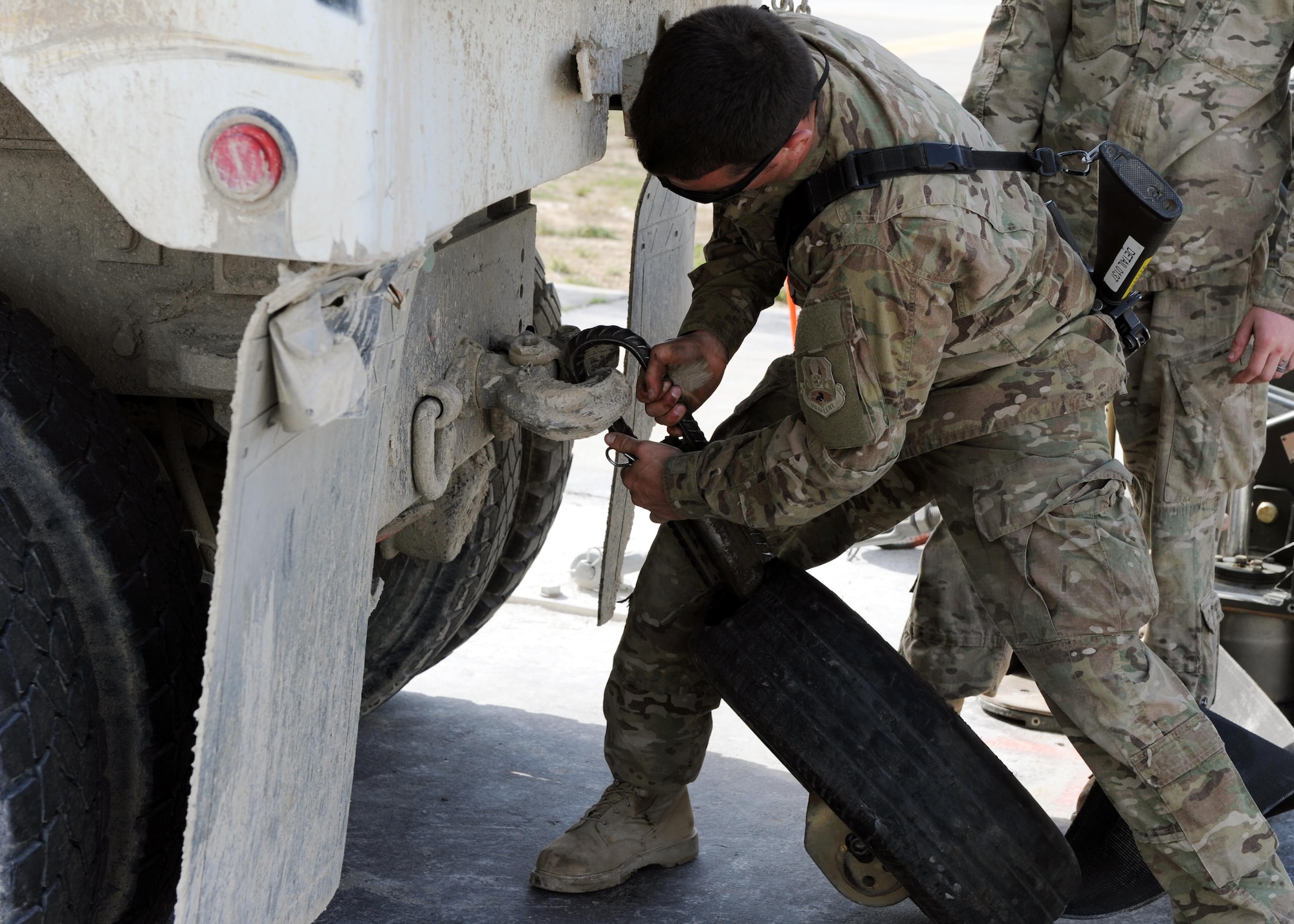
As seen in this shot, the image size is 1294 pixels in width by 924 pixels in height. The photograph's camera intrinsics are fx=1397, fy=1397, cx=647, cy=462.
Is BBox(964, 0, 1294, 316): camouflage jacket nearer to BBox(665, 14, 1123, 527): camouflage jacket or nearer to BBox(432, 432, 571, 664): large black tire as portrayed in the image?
BBox(665, 14, 1123, 527): camouflage jacket

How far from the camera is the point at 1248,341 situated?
2.51m

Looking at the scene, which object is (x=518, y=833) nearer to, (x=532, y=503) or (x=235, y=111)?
(x=532, y=503)

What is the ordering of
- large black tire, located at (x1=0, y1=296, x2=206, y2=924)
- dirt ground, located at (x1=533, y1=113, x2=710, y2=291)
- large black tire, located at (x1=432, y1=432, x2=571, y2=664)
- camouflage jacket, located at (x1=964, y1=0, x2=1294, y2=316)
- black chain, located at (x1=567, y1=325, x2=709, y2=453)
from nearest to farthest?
large black tire, located at (x1=0, y1=296, x2=206, y2=924)
black chain, located at (x1=567, y1=325, x2=709, y2=453)
camouflage jacket, located at (x1=964, y1=0, x2=1294, y2=316)
large black tire, located at (x1=432, y1=432, x2=571, y2=664)
dirt ground, located at (x1=533, y1=113, x2=710, y2=291)

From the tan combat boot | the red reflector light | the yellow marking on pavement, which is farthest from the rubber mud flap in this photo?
the yellow marking on pavement

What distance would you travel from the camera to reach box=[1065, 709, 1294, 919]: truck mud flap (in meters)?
2.24

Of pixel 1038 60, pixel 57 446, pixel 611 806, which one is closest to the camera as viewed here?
pixel 57 446

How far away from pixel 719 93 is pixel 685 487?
23.5 inches

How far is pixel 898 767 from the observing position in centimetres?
202

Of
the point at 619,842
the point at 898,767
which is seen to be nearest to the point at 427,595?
the point at 619,842

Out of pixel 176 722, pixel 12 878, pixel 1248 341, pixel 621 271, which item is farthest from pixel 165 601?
pixel 621 271

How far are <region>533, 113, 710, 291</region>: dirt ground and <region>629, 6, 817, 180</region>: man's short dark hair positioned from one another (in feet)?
16.8

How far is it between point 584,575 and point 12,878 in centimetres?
234

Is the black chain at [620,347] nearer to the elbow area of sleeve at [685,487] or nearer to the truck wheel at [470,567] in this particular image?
the elbow area of sleeve at [685,487]

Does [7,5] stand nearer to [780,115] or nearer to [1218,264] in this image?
[780,115]
